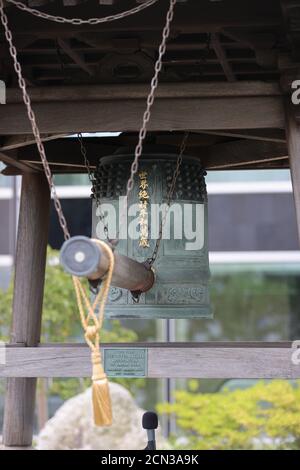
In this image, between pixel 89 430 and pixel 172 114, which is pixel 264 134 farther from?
pixel 89 430

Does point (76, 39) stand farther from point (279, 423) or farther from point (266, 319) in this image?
point (266, 319)

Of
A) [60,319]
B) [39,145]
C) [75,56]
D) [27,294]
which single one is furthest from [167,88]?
[60,319]

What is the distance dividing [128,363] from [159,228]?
30.2 inches

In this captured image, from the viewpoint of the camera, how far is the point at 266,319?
917 centimetres

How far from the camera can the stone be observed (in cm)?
789

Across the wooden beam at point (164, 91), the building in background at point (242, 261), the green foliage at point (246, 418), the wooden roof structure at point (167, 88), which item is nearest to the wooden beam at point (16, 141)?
the wooden roof structure at point (167, 88)

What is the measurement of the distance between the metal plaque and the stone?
402 cm

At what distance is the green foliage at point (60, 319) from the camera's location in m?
8.18

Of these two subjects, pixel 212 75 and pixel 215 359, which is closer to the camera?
pixel 215 359

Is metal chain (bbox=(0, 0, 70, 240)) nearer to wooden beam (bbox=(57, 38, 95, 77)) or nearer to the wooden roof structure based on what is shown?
the wooden roof structure

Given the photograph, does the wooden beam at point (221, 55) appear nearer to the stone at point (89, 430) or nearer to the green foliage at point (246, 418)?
the green foliage at point (246, 418)

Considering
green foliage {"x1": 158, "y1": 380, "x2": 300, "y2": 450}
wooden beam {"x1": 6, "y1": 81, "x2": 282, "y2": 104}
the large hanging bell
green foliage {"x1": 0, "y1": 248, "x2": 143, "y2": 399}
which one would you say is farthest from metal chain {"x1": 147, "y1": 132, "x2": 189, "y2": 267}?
green foliage {"x1": 0, "y1": 248, "x2": 143, "y2": 399}
